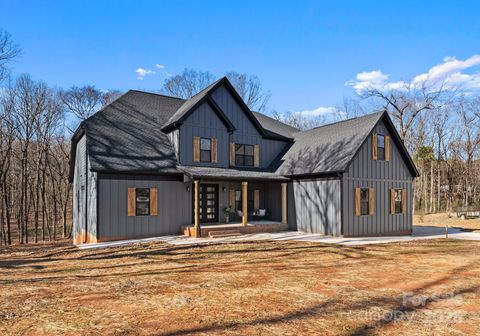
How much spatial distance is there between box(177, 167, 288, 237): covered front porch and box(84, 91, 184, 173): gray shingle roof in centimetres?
169

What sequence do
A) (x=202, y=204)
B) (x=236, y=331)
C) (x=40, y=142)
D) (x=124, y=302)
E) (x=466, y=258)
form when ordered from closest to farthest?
(x=236, y=331) → (x=124, y=302) → (x=466, y=258) → (x=202, y=204) → (x=40, y=142)

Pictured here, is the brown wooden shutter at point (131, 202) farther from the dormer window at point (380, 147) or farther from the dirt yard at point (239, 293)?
the dormer window at point (380, 147)

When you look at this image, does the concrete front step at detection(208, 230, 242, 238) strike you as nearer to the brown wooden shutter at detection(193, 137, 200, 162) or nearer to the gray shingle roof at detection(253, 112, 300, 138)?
the brown wooden shutter at detection(193, 137, 200, 162)

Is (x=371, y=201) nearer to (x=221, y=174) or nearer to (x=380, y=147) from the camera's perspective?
(x=380, y=147)

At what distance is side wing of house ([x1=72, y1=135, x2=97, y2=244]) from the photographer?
14672mm

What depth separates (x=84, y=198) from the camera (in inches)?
627

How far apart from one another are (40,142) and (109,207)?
15639 millimetres

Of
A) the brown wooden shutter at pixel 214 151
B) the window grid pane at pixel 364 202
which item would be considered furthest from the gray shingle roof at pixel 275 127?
the window grid pane at pixel 364 202

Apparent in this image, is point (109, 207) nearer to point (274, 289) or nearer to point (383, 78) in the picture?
point (274, 289)

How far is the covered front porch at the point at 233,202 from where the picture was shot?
15.4 metres

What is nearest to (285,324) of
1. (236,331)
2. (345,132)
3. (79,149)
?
(236,331)

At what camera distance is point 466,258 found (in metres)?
11.0

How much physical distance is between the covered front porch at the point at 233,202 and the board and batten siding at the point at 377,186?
3406 millimetres

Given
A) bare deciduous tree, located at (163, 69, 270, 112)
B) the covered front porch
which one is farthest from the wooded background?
the covered front porch
